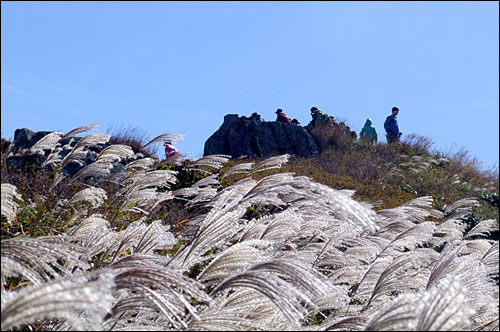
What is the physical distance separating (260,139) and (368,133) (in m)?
5.23

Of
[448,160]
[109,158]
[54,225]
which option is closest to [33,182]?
[109,158]

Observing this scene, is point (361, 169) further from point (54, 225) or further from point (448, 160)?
point (54, 225)

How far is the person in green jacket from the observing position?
914 inches

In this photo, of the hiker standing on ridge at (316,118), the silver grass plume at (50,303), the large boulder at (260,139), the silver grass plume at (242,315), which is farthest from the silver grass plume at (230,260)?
the hiker standing on ridge at (316,118)

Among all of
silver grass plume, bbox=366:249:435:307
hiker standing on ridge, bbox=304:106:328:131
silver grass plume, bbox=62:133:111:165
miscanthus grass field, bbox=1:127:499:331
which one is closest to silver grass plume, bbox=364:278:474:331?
miscanthus grass field, bbox=1:127:499:331

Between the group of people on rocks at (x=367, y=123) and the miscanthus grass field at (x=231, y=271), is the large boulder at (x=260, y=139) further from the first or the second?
the miscanthus grass field at (x=231, y=271)

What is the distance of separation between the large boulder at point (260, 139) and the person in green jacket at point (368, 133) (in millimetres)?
2918

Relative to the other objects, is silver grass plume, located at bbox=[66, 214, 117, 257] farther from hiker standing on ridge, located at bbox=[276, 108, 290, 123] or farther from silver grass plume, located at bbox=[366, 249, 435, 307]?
hiker standing on ridge, located at bbox=[276, 108, 290, 123]

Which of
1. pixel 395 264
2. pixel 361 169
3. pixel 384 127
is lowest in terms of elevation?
pixel 395 264

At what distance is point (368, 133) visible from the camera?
23672 millimetres

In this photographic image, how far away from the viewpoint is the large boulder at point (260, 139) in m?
21.3

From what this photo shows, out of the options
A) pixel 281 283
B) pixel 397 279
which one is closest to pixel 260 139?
pixel 397 279

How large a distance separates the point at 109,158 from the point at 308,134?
16.9m

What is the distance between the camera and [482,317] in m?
2.95
